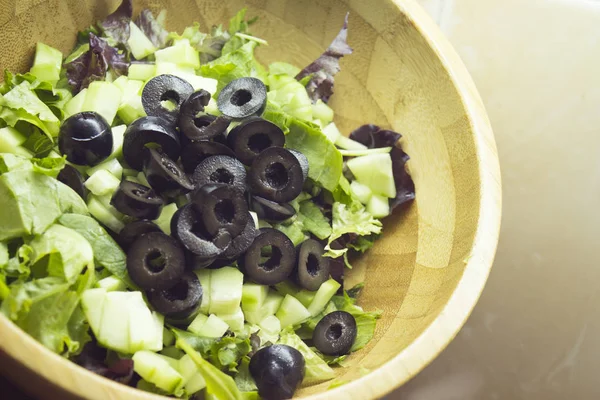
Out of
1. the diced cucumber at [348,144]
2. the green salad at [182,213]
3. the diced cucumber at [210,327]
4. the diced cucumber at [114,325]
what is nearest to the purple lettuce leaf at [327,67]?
the green salad at [182,213]

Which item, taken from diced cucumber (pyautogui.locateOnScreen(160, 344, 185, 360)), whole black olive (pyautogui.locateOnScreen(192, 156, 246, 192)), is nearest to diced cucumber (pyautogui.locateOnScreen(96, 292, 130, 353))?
diced cucumber (pyautogui.locateOnScreen(160, 344, 185, 360))

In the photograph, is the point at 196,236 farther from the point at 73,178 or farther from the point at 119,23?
the point at 119,23

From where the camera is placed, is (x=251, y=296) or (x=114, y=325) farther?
(x=251, y=296)

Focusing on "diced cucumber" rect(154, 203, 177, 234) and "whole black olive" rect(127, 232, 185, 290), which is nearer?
"whole black olive" rect(127, 232, 185, 290)

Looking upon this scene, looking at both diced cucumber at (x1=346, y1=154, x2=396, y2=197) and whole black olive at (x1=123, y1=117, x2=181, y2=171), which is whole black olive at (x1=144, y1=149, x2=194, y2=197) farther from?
diced cucumber at (x1=346, y1=154, x2=396, y2=197)

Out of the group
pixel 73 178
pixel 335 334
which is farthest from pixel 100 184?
pixel 335 334

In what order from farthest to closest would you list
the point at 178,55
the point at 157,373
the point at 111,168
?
the point at 178,55 < the point at 111,168 < the point at 157,373
